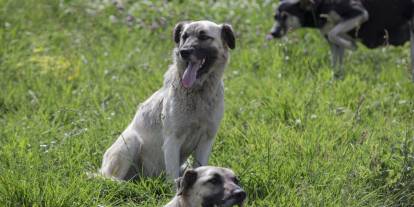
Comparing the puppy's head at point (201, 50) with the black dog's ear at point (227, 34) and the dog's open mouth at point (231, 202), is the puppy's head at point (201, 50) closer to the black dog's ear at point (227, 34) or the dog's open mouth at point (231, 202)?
the black dog's ear at point (227, 34)

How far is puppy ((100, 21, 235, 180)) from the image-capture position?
586cm

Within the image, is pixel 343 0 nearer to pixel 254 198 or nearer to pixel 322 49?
pixel 322 49

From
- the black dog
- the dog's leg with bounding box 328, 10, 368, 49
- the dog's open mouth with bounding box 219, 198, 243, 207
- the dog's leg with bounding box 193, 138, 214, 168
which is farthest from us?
the black dog

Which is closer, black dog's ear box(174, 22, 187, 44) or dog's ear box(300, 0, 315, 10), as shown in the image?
black dog's ear box(174, 22, 187, 44)

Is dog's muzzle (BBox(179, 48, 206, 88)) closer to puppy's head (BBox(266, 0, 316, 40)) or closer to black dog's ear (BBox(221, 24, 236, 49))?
black dog's ear (BBox(221, 24, 236, 49))

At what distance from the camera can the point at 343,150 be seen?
6.29 m

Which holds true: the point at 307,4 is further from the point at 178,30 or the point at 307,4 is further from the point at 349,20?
the point at 178,30

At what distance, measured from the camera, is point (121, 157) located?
6.15 m

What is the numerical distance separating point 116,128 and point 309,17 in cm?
343

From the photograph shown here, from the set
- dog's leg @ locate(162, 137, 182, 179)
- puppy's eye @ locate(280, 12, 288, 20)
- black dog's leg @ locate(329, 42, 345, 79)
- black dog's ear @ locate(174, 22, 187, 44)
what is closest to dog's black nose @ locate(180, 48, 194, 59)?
black dog's ear @ locate(174, 22, 187, 44)

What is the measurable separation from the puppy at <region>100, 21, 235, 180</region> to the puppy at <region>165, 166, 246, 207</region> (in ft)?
2.84

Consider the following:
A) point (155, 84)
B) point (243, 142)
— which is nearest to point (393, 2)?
point (155, 84)

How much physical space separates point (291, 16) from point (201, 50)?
13.0ft

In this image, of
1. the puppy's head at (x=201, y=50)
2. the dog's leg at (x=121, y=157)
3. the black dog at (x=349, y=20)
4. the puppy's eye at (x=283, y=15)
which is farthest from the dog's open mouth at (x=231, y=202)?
the puppy's eye at (x=283, y=15)
